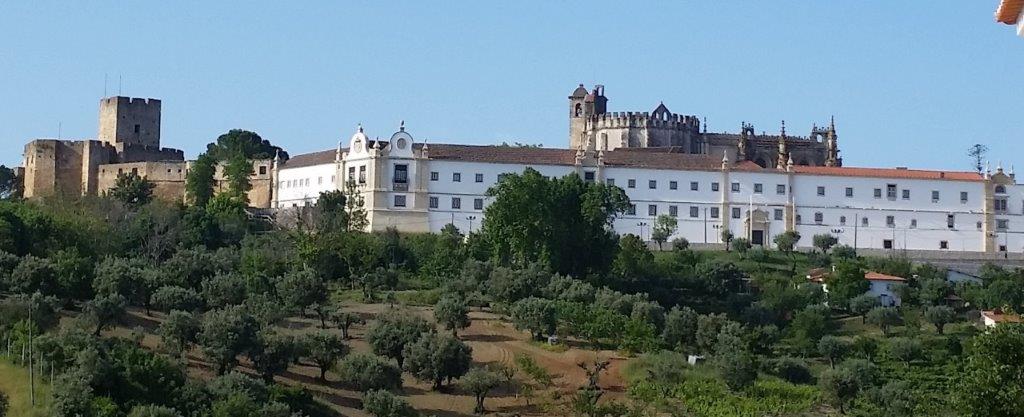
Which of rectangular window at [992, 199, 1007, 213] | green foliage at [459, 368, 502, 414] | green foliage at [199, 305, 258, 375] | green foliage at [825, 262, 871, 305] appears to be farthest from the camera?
rectangular window at [992, 199, 1007, 213]

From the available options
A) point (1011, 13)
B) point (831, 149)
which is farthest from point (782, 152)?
point (1011, 13)

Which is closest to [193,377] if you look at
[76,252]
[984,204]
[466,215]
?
[76,252]

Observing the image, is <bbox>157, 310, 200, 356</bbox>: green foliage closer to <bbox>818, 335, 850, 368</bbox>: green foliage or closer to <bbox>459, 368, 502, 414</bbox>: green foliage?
<bbox>459, 368, 502, 414</bbox>: green foliage

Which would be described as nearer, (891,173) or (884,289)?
(884,289)

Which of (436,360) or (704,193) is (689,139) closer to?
(704,193)

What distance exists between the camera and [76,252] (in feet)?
188

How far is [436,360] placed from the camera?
47.1 metres

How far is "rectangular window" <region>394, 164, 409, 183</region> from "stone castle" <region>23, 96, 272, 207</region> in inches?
347

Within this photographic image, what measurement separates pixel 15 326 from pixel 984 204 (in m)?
48.5

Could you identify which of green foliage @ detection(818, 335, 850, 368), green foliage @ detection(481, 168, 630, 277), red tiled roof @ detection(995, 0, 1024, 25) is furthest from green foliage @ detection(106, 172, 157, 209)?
red tiled roof @ detection(995, 0, 1024, 25)

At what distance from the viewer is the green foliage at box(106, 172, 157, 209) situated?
3073 inches

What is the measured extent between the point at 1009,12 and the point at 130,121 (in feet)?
269

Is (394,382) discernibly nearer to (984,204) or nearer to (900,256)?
(900,256)

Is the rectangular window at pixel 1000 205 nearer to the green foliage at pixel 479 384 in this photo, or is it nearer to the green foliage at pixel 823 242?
the green foliage at pixel 823 242
